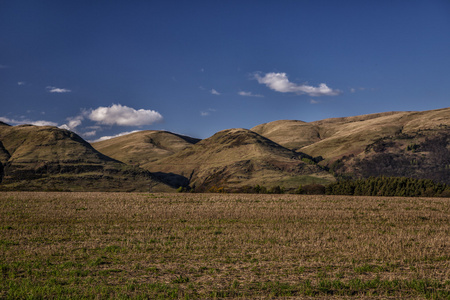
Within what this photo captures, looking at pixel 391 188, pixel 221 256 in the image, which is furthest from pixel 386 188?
pixel 221 256

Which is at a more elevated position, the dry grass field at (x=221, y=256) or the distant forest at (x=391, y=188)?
the distant forest at (x=391, y=188)

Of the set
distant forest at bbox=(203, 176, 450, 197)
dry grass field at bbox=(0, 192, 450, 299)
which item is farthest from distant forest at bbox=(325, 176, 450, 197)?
dry grass field at bbox=(0, 192, 450, 299)

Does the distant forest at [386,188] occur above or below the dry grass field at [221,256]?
above

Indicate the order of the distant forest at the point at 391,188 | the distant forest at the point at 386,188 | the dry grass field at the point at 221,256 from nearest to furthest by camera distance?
the dry grass field at the point at 221,256 < the distant forest at the point at 391,188 < the distant forest at the point at 386,188

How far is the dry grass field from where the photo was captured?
1582 centimetres

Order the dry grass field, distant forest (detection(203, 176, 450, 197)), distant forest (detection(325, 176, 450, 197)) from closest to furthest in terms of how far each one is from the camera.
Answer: the dry grass field < distant forest (detection(325, 176, 450, 197)) < distant forest (detection(203, 176, 450, 197))

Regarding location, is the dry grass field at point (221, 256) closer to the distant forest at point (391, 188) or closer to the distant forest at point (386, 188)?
the distant forest at point (391, 188)

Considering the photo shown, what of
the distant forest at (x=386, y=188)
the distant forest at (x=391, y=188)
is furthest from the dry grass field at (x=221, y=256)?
the distant forest at (x=386, y=188)

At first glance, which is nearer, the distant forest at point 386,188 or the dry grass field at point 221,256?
the dry grass field at point 221,256

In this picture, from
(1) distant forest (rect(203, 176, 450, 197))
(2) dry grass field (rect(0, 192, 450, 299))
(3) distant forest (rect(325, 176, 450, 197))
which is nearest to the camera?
(2) dry grass field (rect(0, 192, 450, 299))

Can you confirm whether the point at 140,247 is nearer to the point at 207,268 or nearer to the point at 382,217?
the point at 207,268

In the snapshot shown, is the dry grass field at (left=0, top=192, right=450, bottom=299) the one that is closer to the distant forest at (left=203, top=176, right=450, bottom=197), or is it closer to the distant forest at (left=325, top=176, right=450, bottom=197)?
the distant forest at (left=325, top=176, right=450, bottom=197)

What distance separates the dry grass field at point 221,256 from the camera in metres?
15.8

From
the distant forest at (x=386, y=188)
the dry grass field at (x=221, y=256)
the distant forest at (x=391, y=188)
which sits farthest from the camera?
the distant forest at (x=386, y=188)
